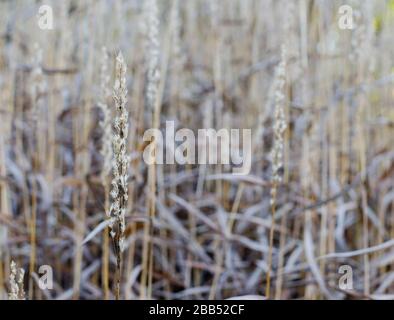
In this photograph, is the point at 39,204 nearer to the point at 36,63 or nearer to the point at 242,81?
the point at 36,63

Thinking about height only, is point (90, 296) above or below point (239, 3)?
below

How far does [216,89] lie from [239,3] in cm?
50

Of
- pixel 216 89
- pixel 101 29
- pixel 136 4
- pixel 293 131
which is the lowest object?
pixel 293 131

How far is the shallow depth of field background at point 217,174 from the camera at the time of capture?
1.13 m

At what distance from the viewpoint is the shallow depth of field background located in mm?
1131

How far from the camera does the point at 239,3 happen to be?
69.6 inches

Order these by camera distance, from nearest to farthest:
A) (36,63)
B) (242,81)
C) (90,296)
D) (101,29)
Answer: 1. (36,63)
2. (90,296)
3. (101,29)
4. (242,81)

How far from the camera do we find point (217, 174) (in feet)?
4.09

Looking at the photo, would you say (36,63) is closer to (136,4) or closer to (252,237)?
(252,237)
